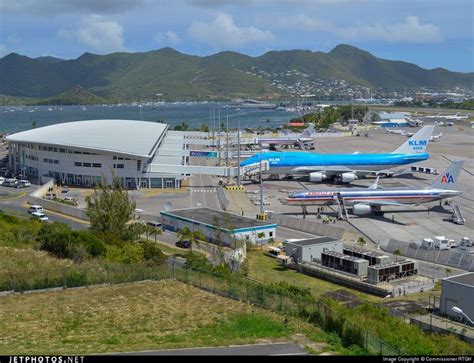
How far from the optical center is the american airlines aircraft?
197 ft

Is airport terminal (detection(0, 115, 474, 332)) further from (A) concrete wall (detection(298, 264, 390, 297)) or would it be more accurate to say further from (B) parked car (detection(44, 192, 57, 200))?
(B) parked car (detection(44, 192, 57, 200))

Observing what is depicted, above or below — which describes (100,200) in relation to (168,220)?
above

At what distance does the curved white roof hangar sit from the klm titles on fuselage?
38605mm

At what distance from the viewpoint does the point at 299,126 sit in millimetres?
195375

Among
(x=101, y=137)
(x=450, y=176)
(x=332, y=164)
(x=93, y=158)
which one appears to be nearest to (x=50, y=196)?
(x=93, y=158)

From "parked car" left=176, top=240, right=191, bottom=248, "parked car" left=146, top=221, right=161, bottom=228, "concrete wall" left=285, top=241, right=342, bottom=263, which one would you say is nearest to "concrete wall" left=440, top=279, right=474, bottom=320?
"concrete wall" left=285, top=241, right=342, bottom=263

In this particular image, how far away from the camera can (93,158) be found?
80.1 metres

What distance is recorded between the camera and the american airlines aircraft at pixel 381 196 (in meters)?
60.0

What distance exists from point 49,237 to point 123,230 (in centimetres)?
673

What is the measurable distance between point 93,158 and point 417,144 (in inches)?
1876

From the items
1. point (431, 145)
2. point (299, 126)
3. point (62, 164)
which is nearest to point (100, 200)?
point (62, 164)

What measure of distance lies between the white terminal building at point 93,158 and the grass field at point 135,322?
4606cm

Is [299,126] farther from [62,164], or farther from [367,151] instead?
[62,164]

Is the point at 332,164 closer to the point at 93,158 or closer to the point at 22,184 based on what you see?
the point at 93,158
